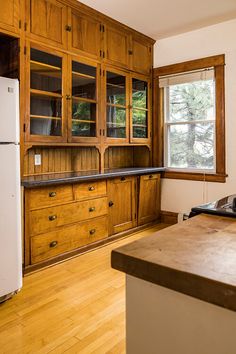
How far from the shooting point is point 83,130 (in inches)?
138

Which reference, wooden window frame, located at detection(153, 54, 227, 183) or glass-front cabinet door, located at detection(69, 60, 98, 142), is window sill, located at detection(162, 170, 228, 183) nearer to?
wooden window frame, located at detection(153, 54, 227, 183)

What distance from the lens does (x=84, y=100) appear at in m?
3.50

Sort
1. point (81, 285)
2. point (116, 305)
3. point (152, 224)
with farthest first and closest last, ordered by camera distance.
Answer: point (152, 224), point (81, 285), point (116, 305)

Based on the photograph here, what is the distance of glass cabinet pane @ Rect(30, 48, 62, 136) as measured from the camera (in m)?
2.97

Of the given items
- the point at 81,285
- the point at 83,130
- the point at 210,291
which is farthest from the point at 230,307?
the point at 83,130

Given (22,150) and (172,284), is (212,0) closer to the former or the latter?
(22,150)

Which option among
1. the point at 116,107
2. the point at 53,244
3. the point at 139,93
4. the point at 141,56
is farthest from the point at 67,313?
the point at 141,56

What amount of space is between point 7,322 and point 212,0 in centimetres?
358

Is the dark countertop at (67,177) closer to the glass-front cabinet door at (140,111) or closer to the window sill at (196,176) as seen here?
the window sill at (196,176)

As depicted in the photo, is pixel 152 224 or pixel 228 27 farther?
pixel 152 224

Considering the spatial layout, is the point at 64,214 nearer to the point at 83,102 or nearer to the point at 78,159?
the point at 78,159

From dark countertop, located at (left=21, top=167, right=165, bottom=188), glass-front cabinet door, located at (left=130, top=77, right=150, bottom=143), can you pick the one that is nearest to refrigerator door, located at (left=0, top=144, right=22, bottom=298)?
dark countertop, located at (left=21, top=167, right=165, bottom=188)

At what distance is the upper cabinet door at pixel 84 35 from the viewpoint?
3.34 meters

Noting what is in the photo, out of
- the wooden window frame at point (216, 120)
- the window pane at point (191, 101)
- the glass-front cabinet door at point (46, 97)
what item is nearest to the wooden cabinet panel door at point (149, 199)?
the wooden window frame at point (216, 120)
